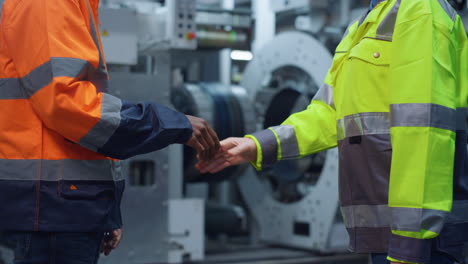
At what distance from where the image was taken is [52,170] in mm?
1942

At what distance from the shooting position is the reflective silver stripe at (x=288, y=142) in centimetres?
240

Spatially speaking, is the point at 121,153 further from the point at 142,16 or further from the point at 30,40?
the point at 142,16

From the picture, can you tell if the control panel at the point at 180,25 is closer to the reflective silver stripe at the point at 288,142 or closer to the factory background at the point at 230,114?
the factory background at the point at 230,114

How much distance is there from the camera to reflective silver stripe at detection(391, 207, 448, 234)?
5.72 feet

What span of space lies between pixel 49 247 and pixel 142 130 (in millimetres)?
418

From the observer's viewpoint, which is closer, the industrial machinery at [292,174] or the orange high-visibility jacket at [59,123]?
the orange high-visibility jacket at [59,123]

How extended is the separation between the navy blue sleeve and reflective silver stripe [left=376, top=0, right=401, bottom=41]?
636mm

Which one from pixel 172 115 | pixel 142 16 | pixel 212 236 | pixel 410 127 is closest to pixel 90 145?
pixel 172 115

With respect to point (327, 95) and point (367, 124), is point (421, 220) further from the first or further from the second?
point (327, 95)

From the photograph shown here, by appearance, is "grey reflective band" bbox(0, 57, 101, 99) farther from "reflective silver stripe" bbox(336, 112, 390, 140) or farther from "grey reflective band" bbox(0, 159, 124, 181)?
"reflective silver stripe" bbox(336, 112, 390, 140)

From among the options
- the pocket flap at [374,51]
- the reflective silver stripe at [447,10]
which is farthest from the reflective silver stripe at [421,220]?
the reflective silver stripe at [447,10]

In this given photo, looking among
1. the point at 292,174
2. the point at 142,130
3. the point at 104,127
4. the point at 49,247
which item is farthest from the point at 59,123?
the point at 292,174

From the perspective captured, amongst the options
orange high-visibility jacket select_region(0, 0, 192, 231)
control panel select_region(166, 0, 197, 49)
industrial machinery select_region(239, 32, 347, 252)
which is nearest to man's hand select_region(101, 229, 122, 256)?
orange high-visibility jacket select_region(0, 0, 192, 231)

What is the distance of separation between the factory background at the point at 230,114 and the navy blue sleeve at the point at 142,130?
241 centimetres
